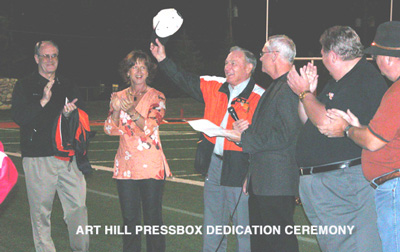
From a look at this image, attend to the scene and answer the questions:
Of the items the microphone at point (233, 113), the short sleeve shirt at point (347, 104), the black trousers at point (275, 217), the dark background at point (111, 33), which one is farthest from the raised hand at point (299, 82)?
the dark background at point (111, 33)

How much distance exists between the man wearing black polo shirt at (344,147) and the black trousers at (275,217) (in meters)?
0.48

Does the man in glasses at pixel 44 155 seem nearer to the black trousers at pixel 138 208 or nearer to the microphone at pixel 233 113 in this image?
the black trousers at pixel 138 208

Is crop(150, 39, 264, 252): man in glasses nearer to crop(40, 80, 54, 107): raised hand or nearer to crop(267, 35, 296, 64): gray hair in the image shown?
crop(267, 35, 296, 64): gray hair

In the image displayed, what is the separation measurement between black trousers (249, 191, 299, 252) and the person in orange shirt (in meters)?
1.12

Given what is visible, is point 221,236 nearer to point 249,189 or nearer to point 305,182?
point 249,189

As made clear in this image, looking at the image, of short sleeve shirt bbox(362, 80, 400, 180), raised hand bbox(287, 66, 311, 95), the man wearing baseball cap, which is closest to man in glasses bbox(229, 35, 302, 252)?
raised hand bbox(287, 66, 311, 95)

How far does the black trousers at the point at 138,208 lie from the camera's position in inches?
204

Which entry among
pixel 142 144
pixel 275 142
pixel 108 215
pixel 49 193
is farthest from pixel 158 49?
pixel 108 215

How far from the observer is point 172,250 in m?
5.86

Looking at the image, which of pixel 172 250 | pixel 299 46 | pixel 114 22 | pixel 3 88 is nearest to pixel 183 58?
pixel 114 22

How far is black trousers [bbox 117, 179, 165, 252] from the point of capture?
5184 millimetres

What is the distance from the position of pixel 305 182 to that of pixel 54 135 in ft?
8.05

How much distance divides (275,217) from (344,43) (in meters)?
1.55

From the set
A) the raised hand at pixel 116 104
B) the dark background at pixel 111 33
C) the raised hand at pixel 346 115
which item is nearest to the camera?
the raised hand at pixel 346 115
